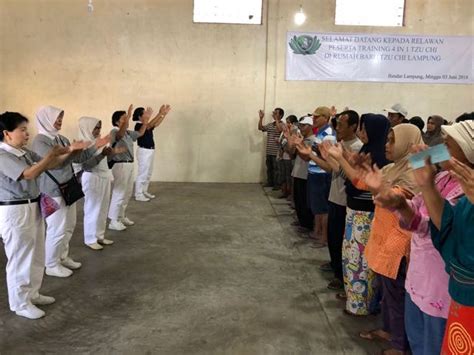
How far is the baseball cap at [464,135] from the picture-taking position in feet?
4.51

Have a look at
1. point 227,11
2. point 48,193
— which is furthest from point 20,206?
point 227,11

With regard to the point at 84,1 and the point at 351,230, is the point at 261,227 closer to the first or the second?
the point at 351,230

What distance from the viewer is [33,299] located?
304 centimetres

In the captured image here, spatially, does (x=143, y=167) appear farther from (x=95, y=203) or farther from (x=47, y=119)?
(x=47, y=119)

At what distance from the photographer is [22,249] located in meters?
2.79

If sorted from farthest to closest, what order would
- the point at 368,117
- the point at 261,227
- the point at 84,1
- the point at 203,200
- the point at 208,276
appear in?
the point at 84,1 → the point at 203,200 → the point at 261,227 → the point at 208,276 → the point at 368,117

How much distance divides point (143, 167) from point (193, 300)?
363 centimetres

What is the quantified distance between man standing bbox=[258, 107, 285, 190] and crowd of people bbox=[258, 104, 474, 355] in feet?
12.8

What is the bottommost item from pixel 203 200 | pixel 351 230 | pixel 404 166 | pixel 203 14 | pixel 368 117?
pixel 203 200

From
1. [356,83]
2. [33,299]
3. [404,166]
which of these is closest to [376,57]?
[356,83]

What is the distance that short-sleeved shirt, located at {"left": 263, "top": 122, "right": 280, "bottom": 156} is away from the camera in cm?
765

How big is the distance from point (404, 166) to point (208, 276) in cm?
212

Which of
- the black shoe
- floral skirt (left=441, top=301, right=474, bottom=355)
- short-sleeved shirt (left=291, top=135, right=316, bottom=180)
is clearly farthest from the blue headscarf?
short-sleeved shirt (left=291, top=135, right=316, bottom=180)

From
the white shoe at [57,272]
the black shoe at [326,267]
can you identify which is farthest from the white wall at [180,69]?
the white shoe at [57,272]
